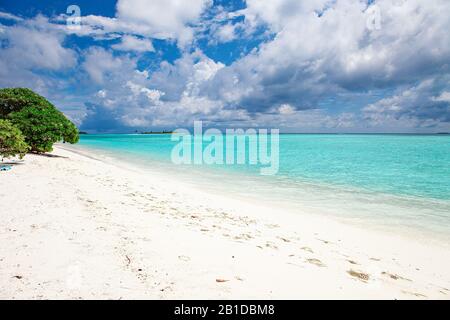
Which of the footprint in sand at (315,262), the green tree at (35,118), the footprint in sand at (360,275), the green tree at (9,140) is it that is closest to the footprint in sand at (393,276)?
the footprint in sand at (360,275)

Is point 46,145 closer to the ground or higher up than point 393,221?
higher up

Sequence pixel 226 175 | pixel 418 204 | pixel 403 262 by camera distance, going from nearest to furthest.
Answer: pixel 403 262 → pixel 418 204 → pixel 226 175

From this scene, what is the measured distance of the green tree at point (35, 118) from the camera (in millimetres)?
18391

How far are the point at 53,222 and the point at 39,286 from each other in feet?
9.27

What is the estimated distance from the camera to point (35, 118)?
18.5m

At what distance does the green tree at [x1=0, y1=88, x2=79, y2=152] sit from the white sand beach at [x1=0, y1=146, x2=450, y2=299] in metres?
11.8

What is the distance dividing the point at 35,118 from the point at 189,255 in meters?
19.3

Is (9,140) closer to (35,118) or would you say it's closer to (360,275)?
(35,118)

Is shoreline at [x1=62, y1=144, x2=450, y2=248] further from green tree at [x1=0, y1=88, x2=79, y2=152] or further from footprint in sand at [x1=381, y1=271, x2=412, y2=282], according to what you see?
green tree at [x1=0, y1=88, x2=79, y2=152]

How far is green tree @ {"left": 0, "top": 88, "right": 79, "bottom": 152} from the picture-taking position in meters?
18.4
